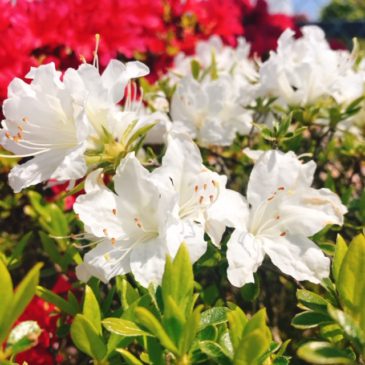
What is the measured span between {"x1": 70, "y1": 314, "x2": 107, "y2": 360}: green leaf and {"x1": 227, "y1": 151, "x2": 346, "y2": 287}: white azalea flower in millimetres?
261

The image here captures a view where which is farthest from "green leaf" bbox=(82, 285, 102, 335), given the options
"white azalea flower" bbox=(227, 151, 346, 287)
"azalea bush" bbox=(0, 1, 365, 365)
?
"white azalea flower" bbox=(227, 151, 346, 287)

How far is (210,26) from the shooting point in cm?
220

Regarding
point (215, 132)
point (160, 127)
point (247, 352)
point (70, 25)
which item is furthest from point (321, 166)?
point (247, 352)

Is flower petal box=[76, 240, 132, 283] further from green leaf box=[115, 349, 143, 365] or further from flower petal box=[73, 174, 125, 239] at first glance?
green leaf box=[115, 349, 143, 365]

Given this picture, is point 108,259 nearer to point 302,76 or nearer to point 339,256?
point 339,256

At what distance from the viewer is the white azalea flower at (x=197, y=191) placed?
0.88 m

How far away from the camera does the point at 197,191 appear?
35.1 inches

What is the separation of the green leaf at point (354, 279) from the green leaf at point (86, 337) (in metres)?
0.34

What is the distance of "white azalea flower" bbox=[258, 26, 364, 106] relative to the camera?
1.19m

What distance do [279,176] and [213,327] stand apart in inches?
12.0

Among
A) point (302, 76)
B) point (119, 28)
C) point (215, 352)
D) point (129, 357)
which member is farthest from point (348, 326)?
point (119, 28)

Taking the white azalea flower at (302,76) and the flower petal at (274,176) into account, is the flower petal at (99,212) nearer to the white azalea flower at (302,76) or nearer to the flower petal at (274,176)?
the flower petal at (274,176)

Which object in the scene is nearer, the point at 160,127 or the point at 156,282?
the point at 156,282

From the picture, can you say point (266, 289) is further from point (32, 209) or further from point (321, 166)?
point (32, 209)
